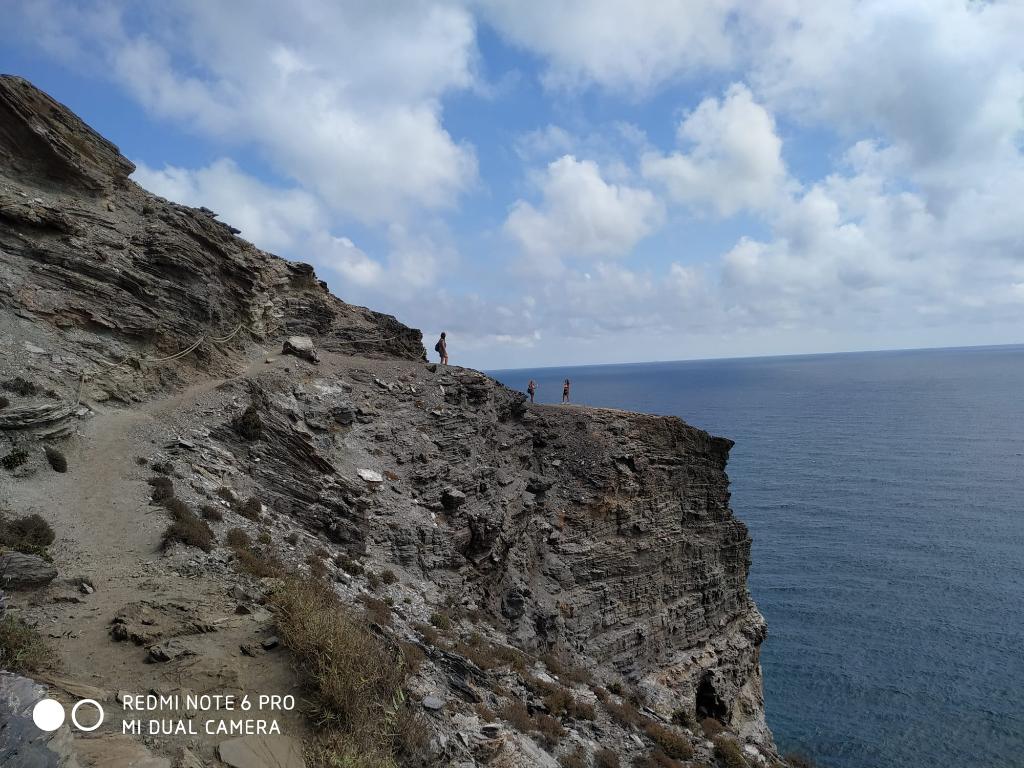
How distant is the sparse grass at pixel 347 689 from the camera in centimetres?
949

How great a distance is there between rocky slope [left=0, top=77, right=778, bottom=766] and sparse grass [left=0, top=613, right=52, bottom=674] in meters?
0.38

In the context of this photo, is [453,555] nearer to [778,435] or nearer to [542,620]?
[542,620]

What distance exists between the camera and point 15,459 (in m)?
15.6

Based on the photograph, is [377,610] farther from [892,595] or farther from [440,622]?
[892,595]

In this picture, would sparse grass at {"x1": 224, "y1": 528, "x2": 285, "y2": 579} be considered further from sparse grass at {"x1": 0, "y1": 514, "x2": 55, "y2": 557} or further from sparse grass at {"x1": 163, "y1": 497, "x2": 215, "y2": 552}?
sparse grass at {"x1": 0, "y1": 514, "x2": 55, "y2": 557}

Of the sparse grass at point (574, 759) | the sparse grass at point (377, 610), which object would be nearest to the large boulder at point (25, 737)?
the sparse grass at point (377, 610)

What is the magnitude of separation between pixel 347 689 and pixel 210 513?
940cm

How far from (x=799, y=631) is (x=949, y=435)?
260ft

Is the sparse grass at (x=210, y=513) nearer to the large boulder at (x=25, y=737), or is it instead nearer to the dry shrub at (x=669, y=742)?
the large boulder at (x=25, y=737)

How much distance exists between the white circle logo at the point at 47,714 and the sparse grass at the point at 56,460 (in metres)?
10.7

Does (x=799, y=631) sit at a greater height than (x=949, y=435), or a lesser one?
lesser

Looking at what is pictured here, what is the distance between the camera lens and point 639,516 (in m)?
34.0

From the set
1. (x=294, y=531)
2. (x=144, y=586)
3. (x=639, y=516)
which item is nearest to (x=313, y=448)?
(x=294, y=531)

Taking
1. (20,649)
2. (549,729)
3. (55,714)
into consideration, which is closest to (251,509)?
(20,649)
